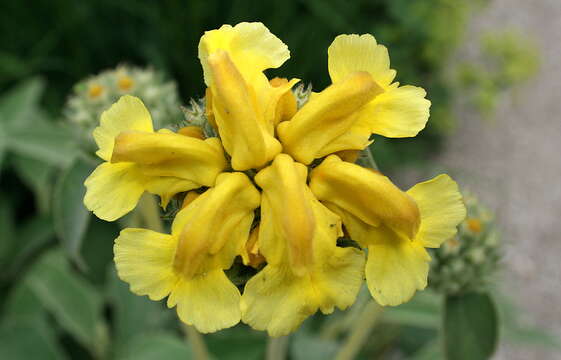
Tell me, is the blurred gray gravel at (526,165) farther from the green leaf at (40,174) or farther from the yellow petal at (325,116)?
the yellow petal at (325,116)

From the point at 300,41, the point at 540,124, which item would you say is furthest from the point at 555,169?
the point at 300,41

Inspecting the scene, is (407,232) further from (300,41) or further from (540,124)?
(540,124)

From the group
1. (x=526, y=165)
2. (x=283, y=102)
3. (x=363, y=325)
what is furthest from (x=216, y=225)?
(x=526, y=165)

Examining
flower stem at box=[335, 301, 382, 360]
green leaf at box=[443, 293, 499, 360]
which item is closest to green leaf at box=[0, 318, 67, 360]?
flower stem at box=[335, 301, 382, 360]

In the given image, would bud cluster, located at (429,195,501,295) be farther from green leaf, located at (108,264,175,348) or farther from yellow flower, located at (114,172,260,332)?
green leaf, located at (108,264,175,348)

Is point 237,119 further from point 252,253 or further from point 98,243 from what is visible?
point 98,243
